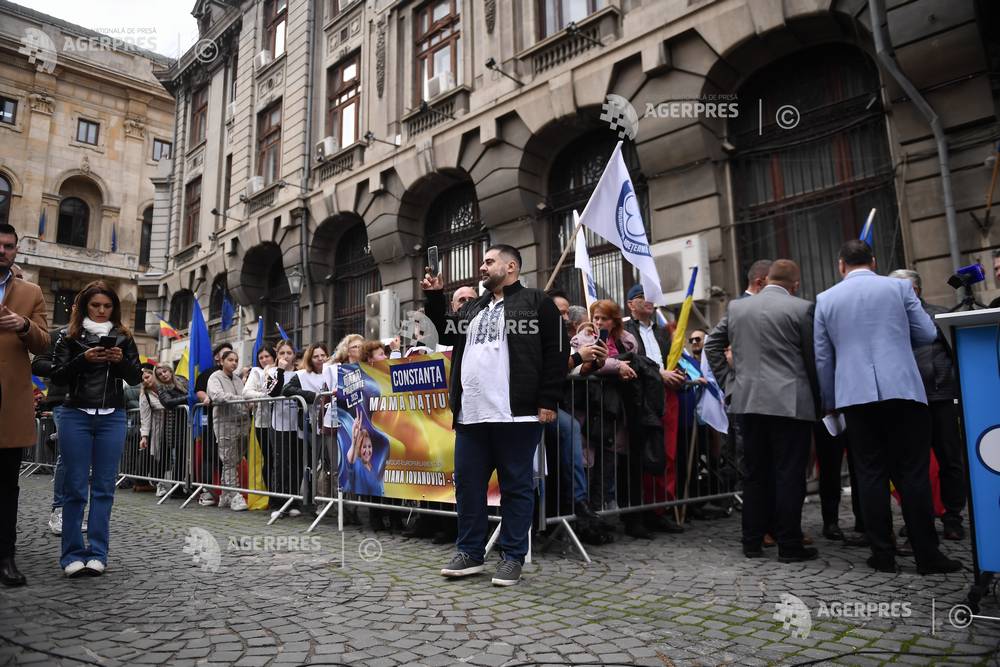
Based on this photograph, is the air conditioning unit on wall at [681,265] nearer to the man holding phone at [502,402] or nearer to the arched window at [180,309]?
the man holding phone at [502,402]

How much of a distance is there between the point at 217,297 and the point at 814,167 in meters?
19.9

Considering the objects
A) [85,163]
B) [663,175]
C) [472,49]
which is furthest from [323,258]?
[85,163]

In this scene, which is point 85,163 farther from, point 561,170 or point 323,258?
point 561,170

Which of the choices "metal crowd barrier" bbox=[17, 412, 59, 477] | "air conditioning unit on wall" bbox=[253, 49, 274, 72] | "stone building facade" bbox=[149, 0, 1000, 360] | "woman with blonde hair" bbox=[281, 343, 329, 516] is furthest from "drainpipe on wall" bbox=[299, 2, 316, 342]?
"woman with blonde hair" bbox=[281, 343, 329, 516]

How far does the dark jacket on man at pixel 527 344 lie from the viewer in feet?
14.3

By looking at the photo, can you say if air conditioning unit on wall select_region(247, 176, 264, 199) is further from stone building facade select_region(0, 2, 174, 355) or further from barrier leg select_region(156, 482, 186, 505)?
stone building facade select_region(0, 2, 174, 355)

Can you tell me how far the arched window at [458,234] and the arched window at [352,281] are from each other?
91.8 inches

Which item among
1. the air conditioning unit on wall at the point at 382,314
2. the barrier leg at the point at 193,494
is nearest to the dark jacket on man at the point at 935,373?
the barrier leg at the point at 193,494

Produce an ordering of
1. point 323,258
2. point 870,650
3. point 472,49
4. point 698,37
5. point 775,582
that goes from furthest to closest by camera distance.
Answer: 1. point 323,258
2. point 472,49
3. point 698,37
4. point 775,582
5. point 870,650

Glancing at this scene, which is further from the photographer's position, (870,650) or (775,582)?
(775,582)

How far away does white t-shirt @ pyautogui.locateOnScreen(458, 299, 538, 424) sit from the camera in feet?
14.1

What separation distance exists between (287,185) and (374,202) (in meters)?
4.19

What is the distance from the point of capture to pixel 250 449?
809cm

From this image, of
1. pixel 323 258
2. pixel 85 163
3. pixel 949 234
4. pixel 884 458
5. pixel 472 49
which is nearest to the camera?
pixel 884 458
